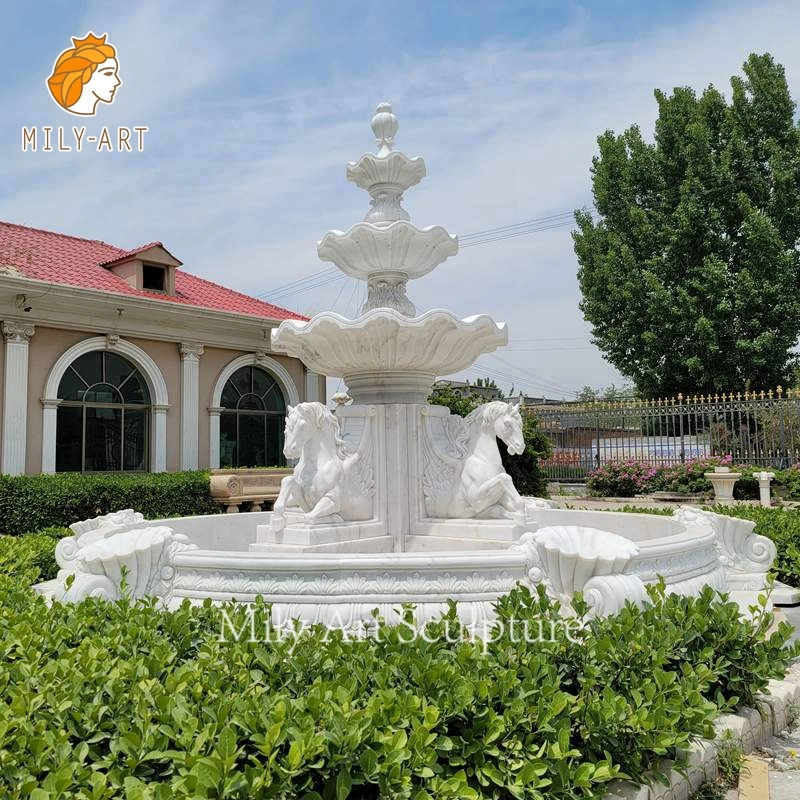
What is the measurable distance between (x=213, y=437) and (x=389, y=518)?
1139 cm

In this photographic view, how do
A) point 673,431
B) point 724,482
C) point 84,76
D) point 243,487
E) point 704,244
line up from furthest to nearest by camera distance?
point 704,244, point 673,431, point 724,482, point 243,487, point 84,76

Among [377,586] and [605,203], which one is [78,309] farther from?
[605,203]

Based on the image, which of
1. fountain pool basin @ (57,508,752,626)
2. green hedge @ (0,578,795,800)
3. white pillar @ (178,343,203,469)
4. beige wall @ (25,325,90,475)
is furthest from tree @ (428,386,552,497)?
green hedge @ (0,578,795,800)

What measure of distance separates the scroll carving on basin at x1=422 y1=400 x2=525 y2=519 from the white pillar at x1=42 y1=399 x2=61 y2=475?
10.5 m

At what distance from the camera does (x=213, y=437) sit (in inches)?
656

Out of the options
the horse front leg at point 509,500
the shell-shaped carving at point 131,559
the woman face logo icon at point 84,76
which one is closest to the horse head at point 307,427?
the horse front leg at point 509,500

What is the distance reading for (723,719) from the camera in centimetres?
333

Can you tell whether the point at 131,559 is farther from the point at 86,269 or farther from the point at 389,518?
the point at 86,269

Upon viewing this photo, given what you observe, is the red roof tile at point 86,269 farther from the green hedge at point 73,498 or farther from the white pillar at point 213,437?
the green hedge at point 73,498

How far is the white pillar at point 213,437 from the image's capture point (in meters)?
16.6

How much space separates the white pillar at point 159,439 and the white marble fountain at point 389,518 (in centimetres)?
969

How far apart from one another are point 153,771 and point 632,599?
252cm

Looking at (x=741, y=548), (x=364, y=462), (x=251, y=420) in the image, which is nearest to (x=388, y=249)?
(x=364, y=462)

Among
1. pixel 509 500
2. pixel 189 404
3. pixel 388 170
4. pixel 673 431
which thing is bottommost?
pixel 509 500
